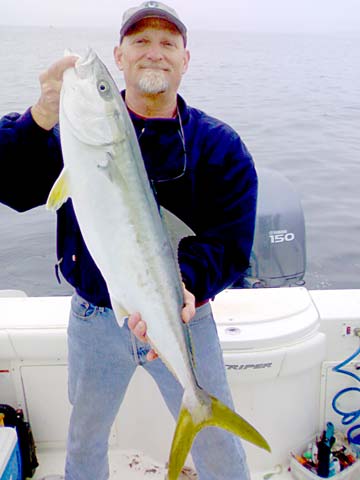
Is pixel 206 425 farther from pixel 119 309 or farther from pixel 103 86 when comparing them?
pixel 103 86

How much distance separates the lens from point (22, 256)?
7.70 metres

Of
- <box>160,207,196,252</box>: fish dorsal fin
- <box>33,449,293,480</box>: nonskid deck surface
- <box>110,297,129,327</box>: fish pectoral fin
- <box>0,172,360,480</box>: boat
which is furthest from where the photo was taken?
<box>33,449,293,480</box>: nonskid deck surface

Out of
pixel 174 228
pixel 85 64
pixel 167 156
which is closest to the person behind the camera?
pixel 85 64

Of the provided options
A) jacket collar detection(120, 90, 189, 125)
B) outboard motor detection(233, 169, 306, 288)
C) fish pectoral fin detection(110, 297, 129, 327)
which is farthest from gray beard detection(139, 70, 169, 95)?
outboard motor detection(233, 169, 306, 288)

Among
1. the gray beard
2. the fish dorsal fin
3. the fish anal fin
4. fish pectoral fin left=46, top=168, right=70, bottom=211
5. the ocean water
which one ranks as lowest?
the ocean water

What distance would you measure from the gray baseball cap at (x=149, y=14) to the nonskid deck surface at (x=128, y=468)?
8.25ft

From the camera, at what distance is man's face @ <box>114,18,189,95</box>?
2.44m

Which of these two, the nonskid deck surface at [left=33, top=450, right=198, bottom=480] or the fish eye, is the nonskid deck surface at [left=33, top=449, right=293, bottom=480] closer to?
the nonskid deck surface at [left=33, top=450, right=198, bottom=480]

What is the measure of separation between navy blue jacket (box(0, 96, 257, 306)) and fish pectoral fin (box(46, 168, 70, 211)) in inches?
24.1

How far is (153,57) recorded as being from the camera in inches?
96.5

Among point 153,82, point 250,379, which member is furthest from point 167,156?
point 250,379

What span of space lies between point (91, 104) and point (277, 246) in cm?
314

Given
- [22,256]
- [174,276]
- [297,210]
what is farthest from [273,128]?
[174,276]

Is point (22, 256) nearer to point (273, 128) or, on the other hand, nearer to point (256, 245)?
point (256, 245)
